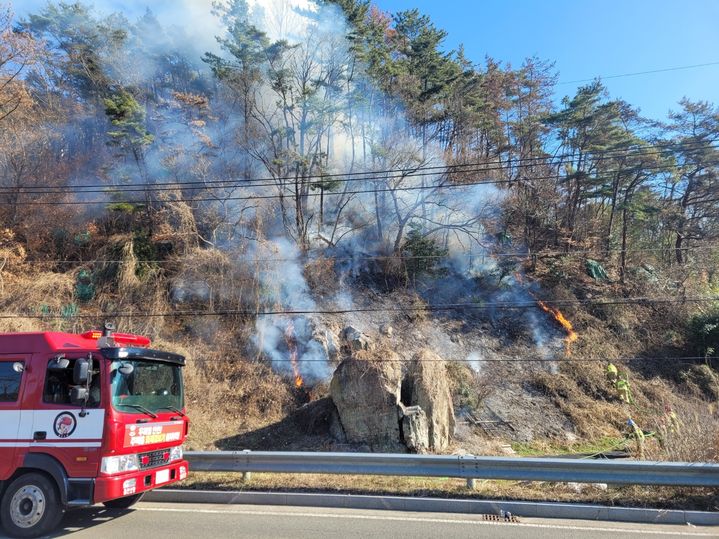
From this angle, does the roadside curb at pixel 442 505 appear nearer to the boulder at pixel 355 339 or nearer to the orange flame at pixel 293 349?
the orange flame at pixel 293 349

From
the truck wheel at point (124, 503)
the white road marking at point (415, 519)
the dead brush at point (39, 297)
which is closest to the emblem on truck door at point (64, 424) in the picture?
the truck wheel at point (124, 503)

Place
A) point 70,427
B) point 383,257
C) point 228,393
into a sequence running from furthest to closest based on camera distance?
1. point 383,257
2. point 228,393
3. point 70,427

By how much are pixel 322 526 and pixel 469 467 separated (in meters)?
2.23

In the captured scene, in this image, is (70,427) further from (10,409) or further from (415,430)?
(415,430)

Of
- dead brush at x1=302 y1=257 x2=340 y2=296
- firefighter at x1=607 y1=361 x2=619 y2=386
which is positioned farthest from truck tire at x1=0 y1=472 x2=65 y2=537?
firefighter at x1=607 y1=361 x2=619 y2=386

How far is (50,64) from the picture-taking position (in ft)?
79.3

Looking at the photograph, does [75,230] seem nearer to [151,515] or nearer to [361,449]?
[361,449]

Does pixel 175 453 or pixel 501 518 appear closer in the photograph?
pixel 501 518

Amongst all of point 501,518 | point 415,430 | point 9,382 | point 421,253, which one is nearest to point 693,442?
point 501,518

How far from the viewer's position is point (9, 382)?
5492 millimetres

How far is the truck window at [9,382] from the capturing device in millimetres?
5414

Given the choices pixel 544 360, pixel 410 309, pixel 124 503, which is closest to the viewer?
pixel 124 503

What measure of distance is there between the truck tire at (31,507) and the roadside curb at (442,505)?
1.75m

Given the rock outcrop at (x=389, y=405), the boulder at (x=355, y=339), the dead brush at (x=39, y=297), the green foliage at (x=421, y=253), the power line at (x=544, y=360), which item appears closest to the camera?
the rock outcrop at (x=389, y=405)
